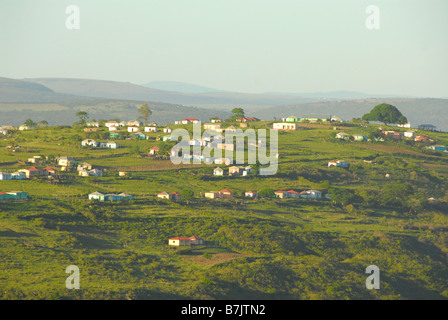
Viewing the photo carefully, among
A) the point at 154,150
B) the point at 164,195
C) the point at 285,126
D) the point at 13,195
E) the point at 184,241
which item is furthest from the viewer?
the point at 285,126

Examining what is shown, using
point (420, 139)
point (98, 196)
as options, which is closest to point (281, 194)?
point (98, 196)

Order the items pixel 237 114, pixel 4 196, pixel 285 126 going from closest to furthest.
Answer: pixel 4 196
pixel 285 126
pixel 237 114

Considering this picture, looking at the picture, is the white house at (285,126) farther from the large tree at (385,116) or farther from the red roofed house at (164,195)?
the red roofed house at (164,195)

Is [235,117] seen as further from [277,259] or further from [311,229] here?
[277,259]

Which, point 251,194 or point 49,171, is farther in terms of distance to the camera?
point 49,171

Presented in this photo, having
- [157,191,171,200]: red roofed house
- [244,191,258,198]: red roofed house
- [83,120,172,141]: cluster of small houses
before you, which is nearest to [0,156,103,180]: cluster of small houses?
[157,191,171,200]: red roofed house

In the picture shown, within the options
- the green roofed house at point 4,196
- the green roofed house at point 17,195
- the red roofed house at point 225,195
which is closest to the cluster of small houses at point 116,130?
the red roofed house at point 225,195

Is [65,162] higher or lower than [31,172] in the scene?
higher

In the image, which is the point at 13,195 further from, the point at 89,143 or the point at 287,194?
the point at 89,143
